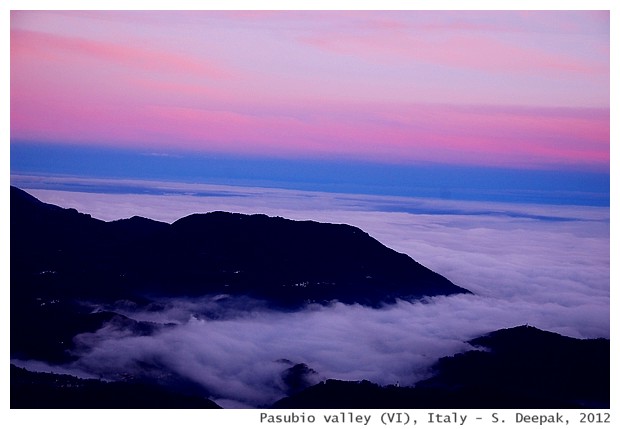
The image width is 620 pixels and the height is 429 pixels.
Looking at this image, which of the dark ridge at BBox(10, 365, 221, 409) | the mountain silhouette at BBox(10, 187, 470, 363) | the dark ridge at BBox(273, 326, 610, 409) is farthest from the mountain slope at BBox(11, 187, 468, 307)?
the dark ridge at BBox(10, 365, 221, 409)

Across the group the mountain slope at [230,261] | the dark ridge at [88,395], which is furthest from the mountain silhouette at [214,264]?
the dark ridge at [88,395]

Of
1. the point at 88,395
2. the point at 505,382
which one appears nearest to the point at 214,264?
the point at 88,395

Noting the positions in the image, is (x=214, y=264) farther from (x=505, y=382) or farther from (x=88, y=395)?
(x=505, y=382)

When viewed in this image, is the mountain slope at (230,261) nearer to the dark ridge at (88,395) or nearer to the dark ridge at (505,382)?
the dark ridge at (505,382)

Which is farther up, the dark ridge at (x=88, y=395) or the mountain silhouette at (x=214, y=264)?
the mountain silhouette at (x=214, y=264)

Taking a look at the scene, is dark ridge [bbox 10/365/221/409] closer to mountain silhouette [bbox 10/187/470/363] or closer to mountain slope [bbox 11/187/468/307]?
mountain silhouette [bbox 10/187/470/363]

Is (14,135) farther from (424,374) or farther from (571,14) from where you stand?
(571,14)

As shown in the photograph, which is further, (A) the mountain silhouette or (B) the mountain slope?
(B) the mountain slope
